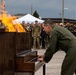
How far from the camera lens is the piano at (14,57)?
22.6ft

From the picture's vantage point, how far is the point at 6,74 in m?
7.01

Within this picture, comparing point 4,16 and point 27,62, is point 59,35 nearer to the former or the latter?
point 27,62

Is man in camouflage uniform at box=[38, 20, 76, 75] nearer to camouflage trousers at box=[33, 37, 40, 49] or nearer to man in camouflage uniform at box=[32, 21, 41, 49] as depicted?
man in camouflage uniform at box=[32, 21, 41, 49]

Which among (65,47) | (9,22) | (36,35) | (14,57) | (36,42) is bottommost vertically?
(36,42)

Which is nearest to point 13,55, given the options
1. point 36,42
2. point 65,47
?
point 65,47

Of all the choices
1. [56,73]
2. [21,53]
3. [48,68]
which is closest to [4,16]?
[21,53]

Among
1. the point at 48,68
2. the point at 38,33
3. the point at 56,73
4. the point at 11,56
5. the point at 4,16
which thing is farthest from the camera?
the point at 38,33

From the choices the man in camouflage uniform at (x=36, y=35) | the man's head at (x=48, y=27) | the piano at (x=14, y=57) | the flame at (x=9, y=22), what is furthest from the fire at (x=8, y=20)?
the man in camouflage uniform at (x=36, y=35)

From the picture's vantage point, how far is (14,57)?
23.8 ft

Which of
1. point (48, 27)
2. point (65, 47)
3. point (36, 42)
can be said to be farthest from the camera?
point (36, 42)

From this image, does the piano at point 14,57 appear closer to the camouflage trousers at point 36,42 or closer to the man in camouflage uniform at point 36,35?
the man in camouflage uniform at point 36,35

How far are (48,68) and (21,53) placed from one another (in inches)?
235

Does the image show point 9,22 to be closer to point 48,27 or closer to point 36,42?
point 48,27

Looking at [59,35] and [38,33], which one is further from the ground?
[59,35]
